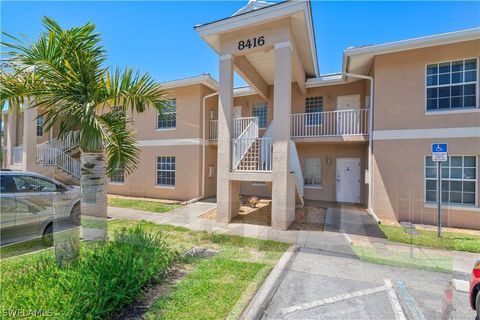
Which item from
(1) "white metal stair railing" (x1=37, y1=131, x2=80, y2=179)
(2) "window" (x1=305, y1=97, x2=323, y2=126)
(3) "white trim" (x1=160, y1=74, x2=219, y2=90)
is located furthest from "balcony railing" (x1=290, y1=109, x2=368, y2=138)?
(1) "white metal stair railing" (x1=37, y1=131, x2=80, y2=179)

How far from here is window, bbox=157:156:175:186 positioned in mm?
12453

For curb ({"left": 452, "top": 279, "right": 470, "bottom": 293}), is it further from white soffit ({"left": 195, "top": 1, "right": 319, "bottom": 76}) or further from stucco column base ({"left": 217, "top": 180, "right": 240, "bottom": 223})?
white soffit ({"left": 195, "top": 1, "right": 319, "bottom": 76})

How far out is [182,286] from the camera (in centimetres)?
360

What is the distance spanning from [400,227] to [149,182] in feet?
38.3

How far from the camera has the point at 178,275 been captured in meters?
4.01

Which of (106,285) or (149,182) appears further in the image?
(149,182)

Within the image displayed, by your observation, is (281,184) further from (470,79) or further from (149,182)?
(149,182)

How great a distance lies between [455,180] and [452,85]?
10.6 feet

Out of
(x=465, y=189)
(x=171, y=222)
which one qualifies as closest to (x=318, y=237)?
(x=171, y=222)

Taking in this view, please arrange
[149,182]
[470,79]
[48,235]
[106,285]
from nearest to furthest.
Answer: [106,285] → [48,235] → [470,79] → [149,182]

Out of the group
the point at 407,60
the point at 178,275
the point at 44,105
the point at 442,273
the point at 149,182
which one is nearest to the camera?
the point at 44,105

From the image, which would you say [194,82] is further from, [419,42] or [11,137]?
[11,137]

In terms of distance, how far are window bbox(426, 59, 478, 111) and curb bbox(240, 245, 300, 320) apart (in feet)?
25.2

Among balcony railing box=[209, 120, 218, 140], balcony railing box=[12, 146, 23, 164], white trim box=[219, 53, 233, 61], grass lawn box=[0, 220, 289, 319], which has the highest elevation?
white trim box=[219, 53, 233, 61]
